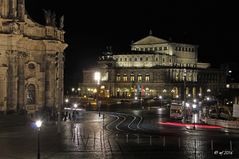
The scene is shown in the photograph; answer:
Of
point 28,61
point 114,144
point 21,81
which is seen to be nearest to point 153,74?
point 28,61

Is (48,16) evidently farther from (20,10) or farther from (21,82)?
(21,82)

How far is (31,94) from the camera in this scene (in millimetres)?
64750

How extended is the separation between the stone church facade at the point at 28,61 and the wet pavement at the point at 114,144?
8.07 metres

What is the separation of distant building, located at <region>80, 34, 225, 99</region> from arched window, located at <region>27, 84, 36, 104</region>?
106753 mm

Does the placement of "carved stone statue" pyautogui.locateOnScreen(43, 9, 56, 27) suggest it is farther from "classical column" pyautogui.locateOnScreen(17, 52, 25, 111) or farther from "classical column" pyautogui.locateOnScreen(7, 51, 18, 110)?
"classical column" pyautogui.locateOnScreen(7, 51, 18, 110)

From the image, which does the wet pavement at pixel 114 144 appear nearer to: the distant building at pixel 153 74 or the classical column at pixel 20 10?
the classical column at pixel 20 10

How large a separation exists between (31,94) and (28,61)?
449cm

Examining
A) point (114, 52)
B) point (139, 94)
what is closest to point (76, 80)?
point (114, 52)

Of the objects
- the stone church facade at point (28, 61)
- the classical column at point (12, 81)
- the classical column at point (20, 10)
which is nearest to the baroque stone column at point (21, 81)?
the stone church facade at point (28, 61)

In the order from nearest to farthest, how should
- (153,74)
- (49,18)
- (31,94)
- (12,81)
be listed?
1. (12,81)
2. (31,94)
3. (49,18)
4. (153,74)

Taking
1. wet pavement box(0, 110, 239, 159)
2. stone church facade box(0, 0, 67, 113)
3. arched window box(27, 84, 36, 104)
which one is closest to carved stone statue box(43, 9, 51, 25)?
stone church facade box(0, 0, 67, 113)

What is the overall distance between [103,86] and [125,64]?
16624 millimetres

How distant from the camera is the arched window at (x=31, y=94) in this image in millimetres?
64375

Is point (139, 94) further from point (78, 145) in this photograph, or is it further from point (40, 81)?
point (78, 145)
